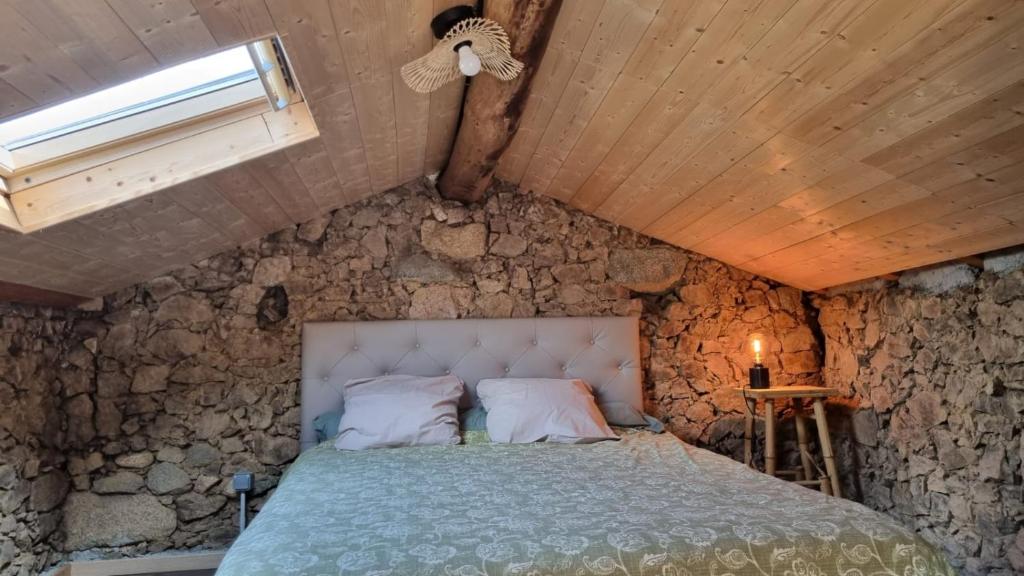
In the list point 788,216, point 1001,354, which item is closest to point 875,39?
point 788,216

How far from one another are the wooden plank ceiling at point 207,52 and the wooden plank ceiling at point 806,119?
0.57 metres

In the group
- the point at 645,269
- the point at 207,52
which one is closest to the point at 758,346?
the point at 645,269

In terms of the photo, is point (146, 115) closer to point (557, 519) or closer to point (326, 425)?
point (326, 425)

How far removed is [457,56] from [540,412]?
1.75m

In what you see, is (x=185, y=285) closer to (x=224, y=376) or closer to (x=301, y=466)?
(x=224, y=376)

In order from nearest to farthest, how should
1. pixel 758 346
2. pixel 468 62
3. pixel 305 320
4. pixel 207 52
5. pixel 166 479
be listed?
pixel 207 52, pixel 468 62, pixel 166 479, pixel 305 320, pixel 758 346

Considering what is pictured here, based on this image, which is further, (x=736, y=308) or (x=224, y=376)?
(x=736, y=308)

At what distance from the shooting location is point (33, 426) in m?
2.92

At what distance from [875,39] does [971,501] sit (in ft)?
6.92

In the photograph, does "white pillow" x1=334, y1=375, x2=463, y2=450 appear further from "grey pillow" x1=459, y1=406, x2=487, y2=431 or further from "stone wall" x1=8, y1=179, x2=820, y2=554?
"stone wall" x1=8, y1=179, x2=820, y2=554

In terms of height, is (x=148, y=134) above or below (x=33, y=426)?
above

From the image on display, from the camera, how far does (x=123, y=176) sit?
2438 millimetres

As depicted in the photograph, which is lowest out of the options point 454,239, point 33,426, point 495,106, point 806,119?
point 33,426

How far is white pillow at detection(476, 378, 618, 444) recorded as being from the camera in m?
3.13
